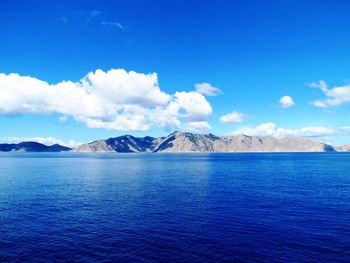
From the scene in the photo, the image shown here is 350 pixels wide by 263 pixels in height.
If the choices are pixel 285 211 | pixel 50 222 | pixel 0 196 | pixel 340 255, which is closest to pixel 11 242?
pixel 50 222

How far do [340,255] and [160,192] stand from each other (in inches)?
2620

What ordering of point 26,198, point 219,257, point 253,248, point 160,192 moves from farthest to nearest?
1. point 160,192
2. point 26,198
3. point 253,248
4. point 219,257

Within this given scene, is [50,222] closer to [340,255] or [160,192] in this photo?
[160,192]

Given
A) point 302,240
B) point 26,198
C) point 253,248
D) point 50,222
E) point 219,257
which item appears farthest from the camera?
point 26,198

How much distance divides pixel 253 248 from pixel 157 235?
18.6 m

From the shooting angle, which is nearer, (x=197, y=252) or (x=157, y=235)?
(x=197, y=252)

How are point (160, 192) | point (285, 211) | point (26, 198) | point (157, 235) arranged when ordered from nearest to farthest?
point (157, 235) < point (285, 211) < point (26, 198) < point (160, 192)

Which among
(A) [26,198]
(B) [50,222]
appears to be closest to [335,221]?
(B) [50,222]

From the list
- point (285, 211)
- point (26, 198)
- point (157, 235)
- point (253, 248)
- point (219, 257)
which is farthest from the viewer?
point (26, 198)

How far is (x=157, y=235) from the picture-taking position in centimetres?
5734

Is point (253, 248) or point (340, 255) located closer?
point (340, 255)

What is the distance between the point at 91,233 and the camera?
58188 millimetres

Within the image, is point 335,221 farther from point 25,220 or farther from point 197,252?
point 25,220

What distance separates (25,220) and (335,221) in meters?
71.4
